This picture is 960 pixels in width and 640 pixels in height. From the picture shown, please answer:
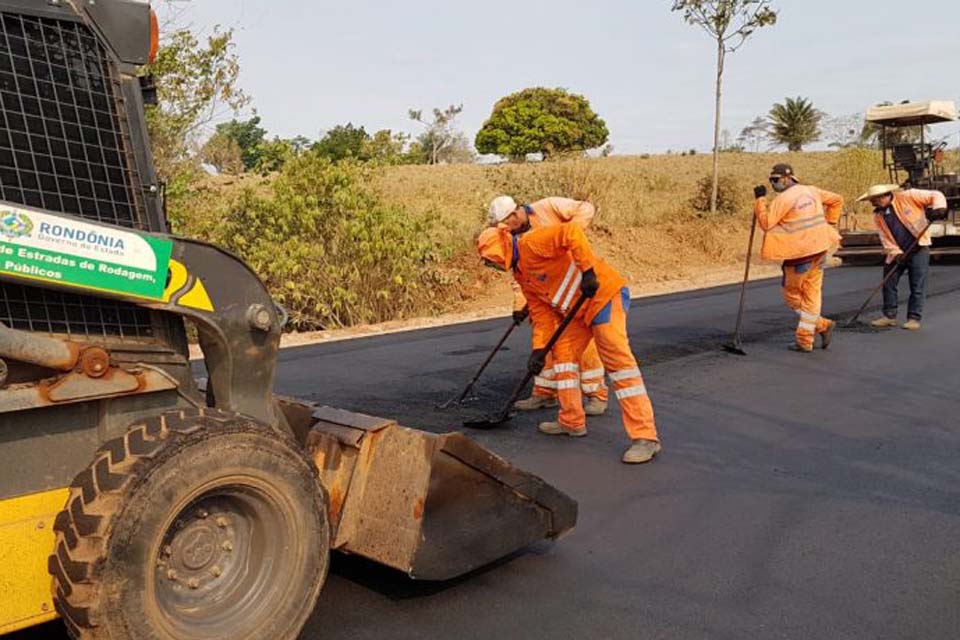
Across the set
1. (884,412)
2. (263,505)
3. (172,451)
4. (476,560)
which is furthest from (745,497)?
(172,451)

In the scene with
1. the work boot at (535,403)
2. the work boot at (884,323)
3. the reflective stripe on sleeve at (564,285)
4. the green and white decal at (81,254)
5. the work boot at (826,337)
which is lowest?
the work boot at (884,323)

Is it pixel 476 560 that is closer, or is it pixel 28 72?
pixel 28 72

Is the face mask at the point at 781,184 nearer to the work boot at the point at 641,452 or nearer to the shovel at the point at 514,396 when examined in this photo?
the shovel at the point at 514,396

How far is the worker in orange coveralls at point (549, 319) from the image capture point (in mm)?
6266

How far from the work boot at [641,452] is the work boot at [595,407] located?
1.11 meters

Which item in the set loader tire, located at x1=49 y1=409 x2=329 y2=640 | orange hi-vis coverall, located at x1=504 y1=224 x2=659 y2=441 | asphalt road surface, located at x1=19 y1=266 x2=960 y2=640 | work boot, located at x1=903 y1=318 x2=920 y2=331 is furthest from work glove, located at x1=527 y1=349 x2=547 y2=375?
work boot, located at x1=903 y1=318 x2=920 y2=331

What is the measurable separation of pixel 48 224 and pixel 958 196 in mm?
18984

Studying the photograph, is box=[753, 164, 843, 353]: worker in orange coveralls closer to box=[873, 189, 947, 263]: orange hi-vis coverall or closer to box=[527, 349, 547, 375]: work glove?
box=[873, 189, 947, 263]: orange hi-vis coverall

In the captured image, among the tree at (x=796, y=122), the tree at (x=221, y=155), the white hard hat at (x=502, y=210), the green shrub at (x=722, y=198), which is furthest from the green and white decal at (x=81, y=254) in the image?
the tree at (x=796, y=122)

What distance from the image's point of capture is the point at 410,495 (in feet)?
11.2

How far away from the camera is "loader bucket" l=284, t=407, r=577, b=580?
3.42m

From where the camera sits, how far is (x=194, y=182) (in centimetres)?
1273

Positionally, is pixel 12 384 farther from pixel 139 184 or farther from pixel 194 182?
pixel 194 182

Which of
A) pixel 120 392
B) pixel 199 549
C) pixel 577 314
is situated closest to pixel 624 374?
pixel 577 314
